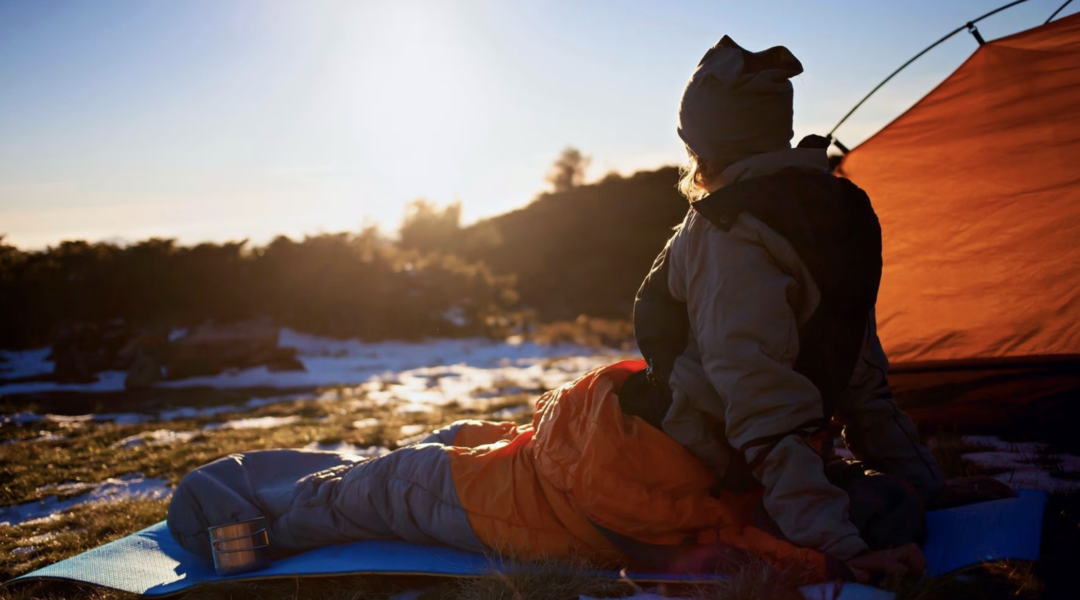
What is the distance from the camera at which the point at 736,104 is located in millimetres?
1884

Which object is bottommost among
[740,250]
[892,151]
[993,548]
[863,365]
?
[993,548]

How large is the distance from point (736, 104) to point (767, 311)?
0.56m

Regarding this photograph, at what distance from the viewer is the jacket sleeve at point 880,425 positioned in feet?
7.34

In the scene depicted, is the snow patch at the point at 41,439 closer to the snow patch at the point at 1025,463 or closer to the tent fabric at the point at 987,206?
the tent fabric at the point at 987,206

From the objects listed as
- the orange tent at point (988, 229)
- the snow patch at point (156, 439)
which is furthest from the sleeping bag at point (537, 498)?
the snow patch at point (156, 439)

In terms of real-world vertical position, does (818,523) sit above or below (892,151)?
below

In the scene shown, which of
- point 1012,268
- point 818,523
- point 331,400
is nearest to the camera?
point 818,523

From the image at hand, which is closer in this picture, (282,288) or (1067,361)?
(1067,361)

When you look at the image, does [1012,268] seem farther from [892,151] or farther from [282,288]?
[282,288]

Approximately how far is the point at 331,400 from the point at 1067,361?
21.3 ft

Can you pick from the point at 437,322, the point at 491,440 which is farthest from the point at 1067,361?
the point at 437,322

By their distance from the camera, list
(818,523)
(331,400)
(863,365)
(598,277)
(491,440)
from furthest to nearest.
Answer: (598,277)
(331,400)
(491,440)
(863,365)
(818,523)

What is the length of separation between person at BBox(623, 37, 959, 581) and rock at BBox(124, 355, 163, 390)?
841 centimetres

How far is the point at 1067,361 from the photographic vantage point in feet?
11.0
